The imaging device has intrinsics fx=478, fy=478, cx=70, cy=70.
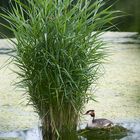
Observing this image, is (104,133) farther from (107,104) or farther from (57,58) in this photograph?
(107,104)

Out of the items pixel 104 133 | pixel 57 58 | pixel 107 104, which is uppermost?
pixel 57 58

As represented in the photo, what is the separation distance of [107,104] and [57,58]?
5.36ft

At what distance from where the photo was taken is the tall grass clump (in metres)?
3.15

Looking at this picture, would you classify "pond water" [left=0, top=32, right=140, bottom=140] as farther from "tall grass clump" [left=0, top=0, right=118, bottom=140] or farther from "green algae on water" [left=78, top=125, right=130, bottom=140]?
"tall grass clump" [left=0, top=0, right=118, bottom=140]

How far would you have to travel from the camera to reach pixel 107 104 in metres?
4.66

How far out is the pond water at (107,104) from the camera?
3824 mm

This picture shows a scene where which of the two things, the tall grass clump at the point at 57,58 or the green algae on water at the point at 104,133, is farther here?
the green algae on water at the point at 104,133

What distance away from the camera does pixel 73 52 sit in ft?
10.4

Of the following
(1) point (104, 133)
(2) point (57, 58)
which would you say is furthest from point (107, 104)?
(2) point (57, 58)

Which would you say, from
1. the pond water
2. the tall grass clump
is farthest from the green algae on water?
the tall grass clump

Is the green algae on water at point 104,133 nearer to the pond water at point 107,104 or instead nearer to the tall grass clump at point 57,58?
the pond water at point 107,104

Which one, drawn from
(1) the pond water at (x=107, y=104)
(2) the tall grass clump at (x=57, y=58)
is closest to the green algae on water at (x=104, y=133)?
(1) the pond water at (x=107, y=104)

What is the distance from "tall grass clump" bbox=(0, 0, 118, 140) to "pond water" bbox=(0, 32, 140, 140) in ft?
1.19

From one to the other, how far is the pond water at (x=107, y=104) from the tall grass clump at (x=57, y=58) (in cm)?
36
